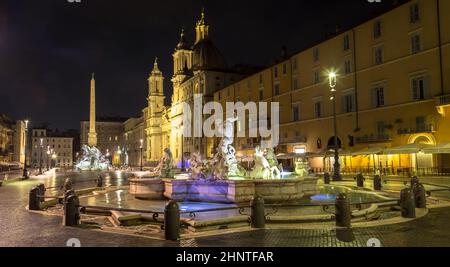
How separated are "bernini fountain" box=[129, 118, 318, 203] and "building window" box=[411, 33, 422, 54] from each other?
71.0 feet

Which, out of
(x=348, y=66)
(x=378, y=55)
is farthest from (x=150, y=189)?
(x=348, y=66)

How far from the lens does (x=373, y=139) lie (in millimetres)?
39188

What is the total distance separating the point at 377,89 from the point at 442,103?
29.4 ft

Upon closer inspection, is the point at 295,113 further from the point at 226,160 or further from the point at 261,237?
the point at 261,237

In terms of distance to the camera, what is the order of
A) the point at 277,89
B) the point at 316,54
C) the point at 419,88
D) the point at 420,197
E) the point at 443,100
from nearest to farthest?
the point at 420,197 < the point at 443,100 < the point at 419,88 < the point at 316,54 < the point at 277,89

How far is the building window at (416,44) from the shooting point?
34.7 meters

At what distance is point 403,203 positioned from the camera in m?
12.6

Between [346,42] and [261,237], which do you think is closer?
→ [261,237]

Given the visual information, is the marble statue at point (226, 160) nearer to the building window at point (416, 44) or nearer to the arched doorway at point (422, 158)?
the arched doorway at point (422, 158)

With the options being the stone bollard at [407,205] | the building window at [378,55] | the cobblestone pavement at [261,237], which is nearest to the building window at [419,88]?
the building window at [378,55]

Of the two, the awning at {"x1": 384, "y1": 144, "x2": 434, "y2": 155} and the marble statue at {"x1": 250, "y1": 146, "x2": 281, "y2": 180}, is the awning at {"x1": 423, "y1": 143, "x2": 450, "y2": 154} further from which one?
the marble statue at {"x1": 250, "y1": 146, "x2": 281, "y2": 180}

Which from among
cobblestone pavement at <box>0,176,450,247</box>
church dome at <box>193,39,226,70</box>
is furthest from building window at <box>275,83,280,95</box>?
cobblestone pavement at <box>0,176,450,247</box>

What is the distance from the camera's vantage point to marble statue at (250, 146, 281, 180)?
18.6 m

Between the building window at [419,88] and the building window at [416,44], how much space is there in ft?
7.70
